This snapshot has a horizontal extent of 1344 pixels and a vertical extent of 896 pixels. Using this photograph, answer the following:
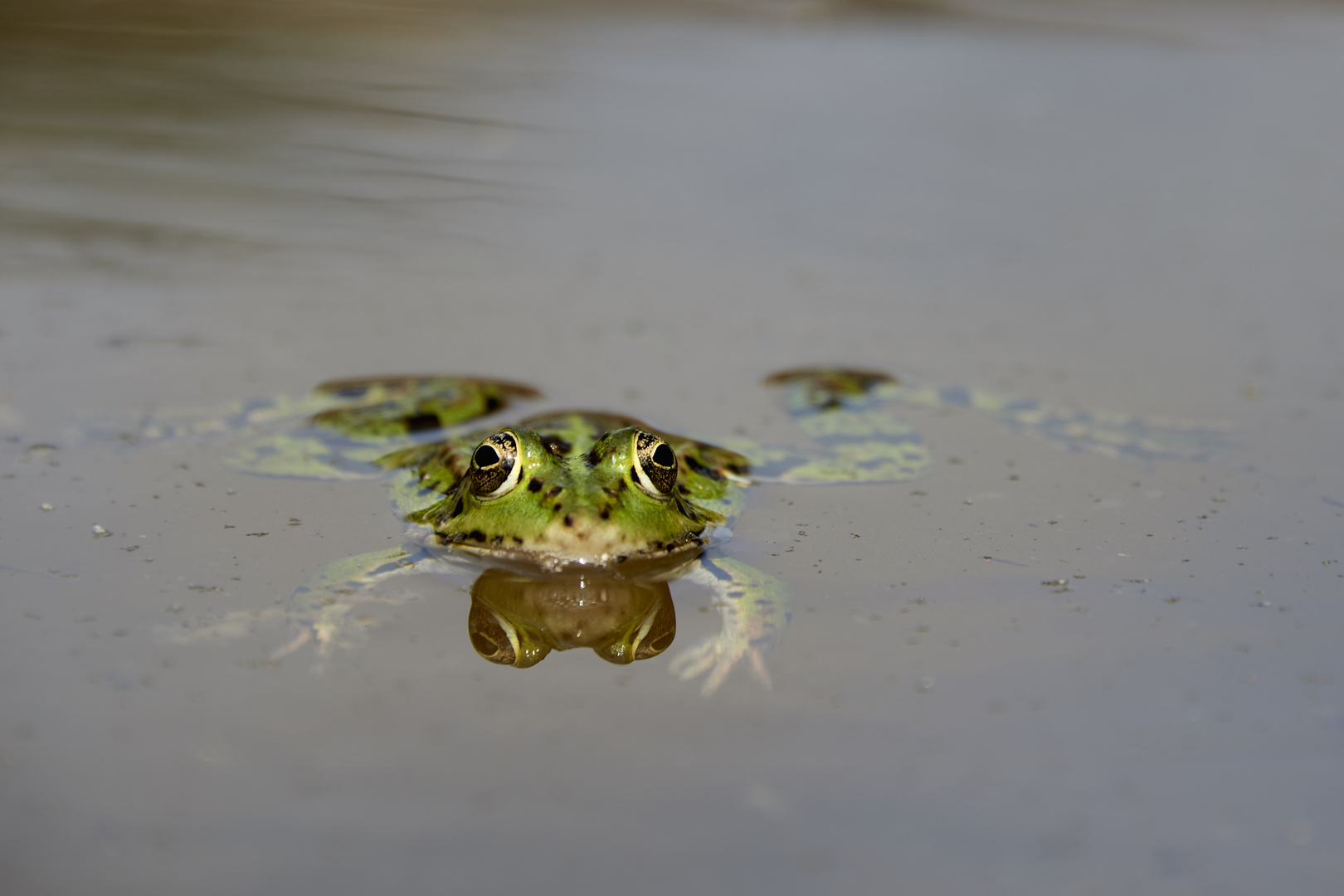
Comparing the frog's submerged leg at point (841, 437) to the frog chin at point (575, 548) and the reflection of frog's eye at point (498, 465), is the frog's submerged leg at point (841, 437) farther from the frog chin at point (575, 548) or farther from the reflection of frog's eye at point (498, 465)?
the reflection of frog's eye at point (498, 465)

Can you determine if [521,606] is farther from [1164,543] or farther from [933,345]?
[933,345]

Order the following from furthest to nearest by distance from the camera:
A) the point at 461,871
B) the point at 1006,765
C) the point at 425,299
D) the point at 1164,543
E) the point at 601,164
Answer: the point at 601,164, the point at 425,299, the point at 1164,543, the point at 1006,765, the point at 461,871

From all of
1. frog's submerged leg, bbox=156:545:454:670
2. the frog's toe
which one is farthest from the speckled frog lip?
the frog's toe

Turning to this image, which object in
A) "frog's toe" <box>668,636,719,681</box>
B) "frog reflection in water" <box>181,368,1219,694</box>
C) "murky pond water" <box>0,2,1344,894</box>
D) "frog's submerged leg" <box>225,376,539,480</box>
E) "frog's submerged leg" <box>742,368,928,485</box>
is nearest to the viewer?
"murky pond water" <box>0,2,1344,894</box>

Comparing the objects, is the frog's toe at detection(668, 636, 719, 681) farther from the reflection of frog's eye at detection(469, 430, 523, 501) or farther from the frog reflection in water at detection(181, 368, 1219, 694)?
the reflection of frog's eye at detection(469, 430, 523, 501)

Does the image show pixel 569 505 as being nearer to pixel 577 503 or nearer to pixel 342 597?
pixel 577 503

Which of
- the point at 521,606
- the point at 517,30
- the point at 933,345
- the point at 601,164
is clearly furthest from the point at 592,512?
the point at 517,30

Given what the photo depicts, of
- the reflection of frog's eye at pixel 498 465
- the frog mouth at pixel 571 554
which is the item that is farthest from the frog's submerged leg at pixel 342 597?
the reflection of frog's eye at pixel 498 465
